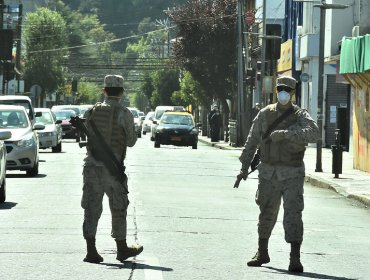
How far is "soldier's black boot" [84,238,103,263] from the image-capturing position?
12359mm

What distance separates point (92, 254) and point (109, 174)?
79 centimetres

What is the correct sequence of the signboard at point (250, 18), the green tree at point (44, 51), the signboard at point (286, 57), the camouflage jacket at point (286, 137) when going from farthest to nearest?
the green tree at point (44, 51) < the signboard at point (250, 18) < the signboard at point (286, 57) < the camouflage jacket at point (286, 137)

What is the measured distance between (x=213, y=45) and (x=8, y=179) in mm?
49712

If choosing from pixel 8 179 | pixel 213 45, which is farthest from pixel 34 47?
pixel 8 179

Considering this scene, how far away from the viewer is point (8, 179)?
26703 mm

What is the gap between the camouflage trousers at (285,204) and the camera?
12.3m

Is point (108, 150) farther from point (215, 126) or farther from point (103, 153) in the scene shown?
point (215, 126)

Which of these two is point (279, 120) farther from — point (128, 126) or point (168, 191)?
point (168, 191)

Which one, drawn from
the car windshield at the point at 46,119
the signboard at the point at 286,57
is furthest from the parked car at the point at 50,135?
the signboard at the point at 286,57

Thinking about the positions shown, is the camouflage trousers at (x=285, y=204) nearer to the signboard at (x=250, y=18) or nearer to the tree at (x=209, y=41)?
the signboard at (x=250, y=18)

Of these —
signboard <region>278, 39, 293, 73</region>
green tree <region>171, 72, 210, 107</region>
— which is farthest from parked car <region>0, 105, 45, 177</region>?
green tree <region>171, 72, 210, 107</region>

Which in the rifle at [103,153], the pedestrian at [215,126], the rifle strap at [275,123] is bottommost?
the pedestrian at [215,126]

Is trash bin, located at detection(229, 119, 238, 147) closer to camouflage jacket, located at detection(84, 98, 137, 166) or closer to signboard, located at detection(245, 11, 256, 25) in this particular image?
signboard, located at detection(245, 11, 256, 25)

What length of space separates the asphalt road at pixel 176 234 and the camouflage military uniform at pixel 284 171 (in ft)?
1.53
